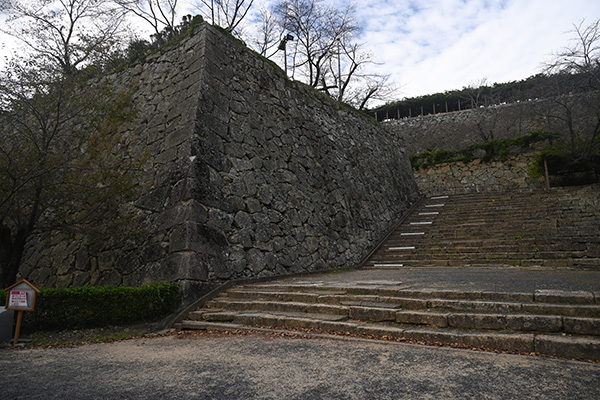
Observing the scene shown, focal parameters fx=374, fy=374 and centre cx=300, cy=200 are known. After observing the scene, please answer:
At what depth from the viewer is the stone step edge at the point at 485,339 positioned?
10.1 feet

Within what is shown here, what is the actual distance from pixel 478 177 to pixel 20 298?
18.5m

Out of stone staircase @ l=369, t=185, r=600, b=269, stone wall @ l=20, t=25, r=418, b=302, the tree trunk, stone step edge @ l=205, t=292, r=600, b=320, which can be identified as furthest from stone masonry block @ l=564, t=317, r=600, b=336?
the tree trunk

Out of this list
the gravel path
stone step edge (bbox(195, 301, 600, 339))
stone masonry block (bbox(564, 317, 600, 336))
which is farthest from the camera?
stone step edge (bbox(195, 301, 600, 339))

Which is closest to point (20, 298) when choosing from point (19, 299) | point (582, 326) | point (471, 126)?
point (19, 299)

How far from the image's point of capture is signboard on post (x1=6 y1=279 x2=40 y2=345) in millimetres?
4445

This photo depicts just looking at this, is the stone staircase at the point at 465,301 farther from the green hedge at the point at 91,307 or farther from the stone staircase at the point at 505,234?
the green hedge at the point at 91,307

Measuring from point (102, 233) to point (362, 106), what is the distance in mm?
18357

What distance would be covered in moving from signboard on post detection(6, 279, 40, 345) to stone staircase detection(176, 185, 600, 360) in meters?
1.82

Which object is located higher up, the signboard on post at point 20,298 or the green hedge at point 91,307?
the signboard on post at point 20,298

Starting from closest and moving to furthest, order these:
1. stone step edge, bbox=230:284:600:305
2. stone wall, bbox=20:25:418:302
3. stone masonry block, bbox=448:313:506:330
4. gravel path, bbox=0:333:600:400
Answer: gravel path, bbox=0:333:600:400 → stone masonry block, bbox=448:313:506:330 → stone step edge, bbox=230:284:600:305 → stone wall, bbox=20:25:418:302

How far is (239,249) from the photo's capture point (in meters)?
6.90

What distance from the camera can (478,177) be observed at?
18.3m

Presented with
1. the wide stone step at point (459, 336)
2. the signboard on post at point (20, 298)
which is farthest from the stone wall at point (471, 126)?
the signboard on post at point (20, 298)

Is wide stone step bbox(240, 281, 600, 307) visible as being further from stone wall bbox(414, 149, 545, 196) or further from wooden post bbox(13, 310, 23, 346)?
stone wall bbox(414, 149, 545, 196)
